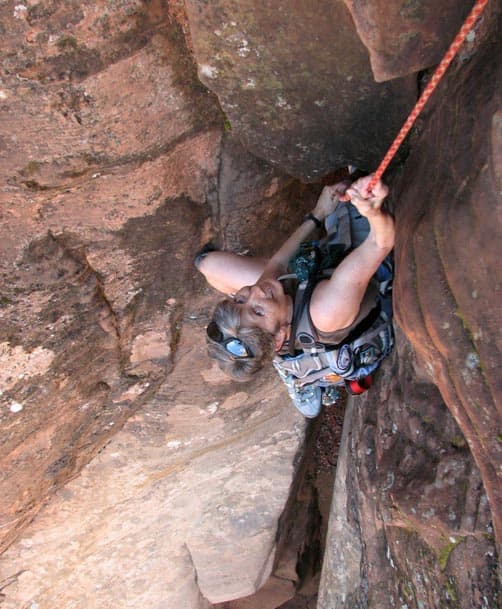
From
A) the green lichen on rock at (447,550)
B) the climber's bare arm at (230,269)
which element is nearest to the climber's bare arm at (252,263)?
the climber's bare arm at (230,269)

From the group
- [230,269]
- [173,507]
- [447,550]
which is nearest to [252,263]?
[230,269]

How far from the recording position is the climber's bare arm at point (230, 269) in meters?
2.61

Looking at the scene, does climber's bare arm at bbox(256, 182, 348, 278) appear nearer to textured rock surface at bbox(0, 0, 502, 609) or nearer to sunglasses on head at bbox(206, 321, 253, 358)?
textured rock surface at bbox(0, 0, 502, 609)

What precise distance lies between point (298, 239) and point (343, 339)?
51 cm

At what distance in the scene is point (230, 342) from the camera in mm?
2127

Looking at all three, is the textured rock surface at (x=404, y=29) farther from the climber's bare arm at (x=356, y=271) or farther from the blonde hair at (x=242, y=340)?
the blonde hair at (x=242, y=340)

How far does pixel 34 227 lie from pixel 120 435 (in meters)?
1.73

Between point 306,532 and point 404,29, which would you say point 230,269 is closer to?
point 404,29

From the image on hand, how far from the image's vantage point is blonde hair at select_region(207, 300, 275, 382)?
2.09 meters

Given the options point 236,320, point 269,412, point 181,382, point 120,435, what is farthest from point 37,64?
point 269,412

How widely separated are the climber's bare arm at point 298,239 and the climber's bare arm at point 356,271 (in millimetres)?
380

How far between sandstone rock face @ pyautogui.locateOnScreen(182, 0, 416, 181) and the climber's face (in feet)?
2.00

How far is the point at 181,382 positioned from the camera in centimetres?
342

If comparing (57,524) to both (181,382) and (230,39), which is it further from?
(230,39)
